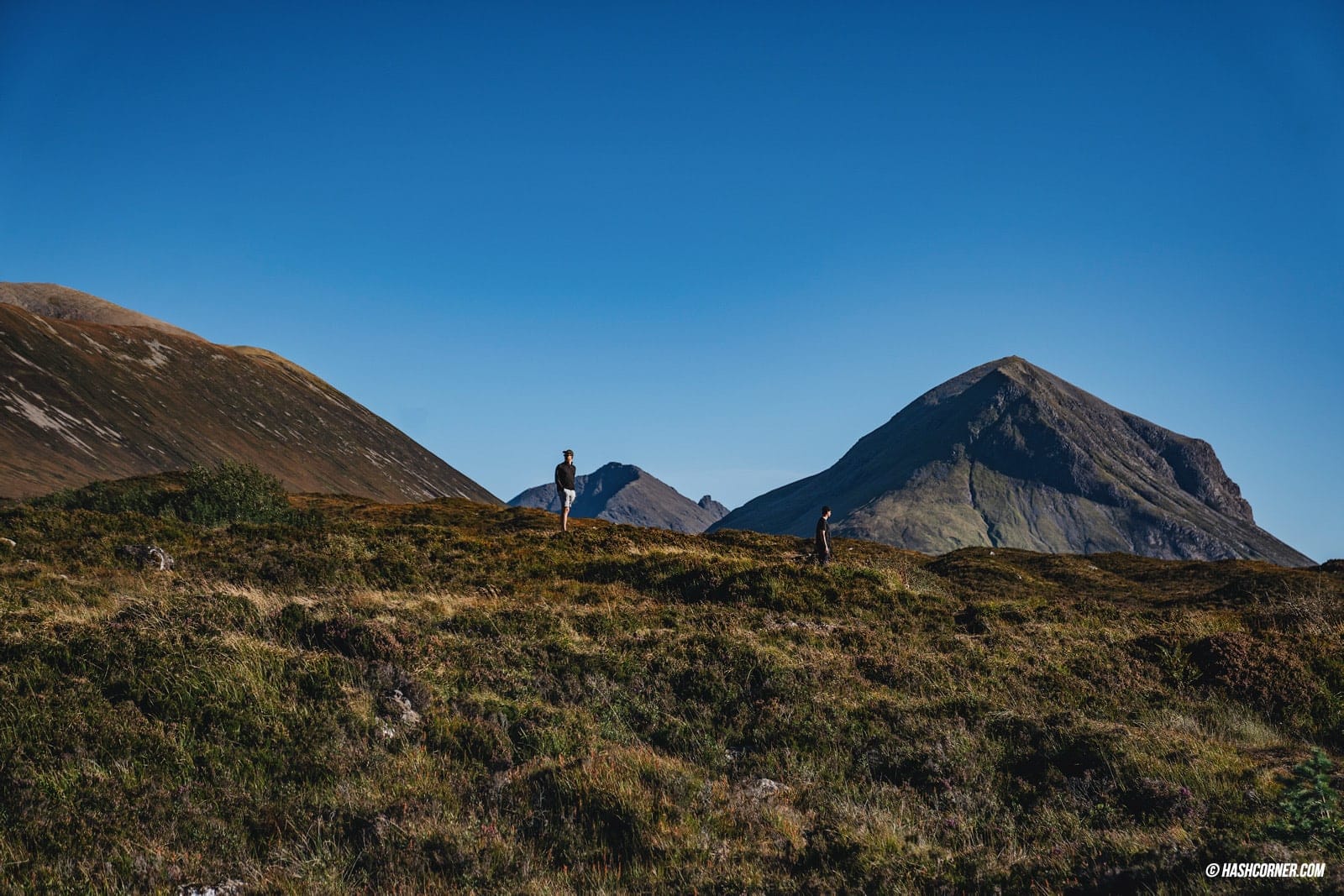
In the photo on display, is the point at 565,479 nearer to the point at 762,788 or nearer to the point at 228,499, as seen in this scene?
the point at 228,499

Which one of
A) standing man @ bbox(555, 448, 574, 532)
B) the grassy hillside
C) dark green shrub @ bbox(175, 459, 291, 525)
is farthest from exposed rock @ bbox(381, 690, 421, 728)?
dark green shrub @ bbox(175, 459, 291, 525)

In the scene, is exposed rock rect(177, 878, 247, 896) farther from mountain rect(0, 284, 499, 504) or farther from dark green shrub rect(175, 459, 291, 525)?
mountain rect(0, 284, 499, 504)

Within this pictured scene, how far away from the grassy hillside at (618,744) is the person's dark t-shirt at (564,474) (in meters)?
9.24

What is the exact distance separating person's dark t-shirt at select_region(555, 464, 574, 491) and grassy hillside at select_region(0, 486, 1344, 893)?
30.3 feet

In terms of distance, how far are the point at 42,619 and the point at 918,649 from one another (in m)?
14.1

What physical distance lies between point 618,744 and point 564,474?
17835 millimetres

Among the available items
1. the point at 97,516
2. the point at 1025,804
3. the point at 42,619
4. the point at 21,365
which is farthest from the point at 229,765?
the point at 21,365

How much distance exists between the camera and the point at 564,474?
88.1 feet

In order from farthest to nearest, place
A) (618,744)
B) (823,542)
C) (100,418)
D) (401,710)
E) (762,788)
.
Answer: (100,418) < (823,542) < (401,710) < (618,744) < (762,788)

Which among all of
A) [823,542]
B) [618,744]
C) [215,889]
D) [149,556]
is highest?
[823,542]

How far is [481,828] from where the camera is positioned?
24.0ft

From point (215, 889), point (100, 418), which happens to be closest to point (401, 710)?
point (215, 889)

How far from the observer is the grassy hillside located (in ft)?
22.1

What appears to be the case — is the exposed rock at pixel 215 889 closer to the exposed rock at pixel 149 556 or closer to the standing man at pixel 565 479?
the exposed rock at pixel 149 556
